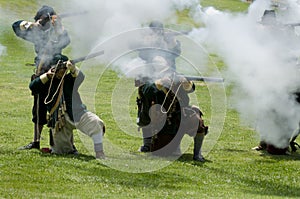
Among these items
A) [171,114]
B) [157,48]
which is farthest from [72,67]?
[171,114]

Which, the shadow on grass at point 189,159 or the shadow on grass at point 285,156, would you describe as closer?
the shadow on grass at point 189,159

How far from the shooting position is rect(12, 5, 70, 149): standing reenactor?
11266 mm

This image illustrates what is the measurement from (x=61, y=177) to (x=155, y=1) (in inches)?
218

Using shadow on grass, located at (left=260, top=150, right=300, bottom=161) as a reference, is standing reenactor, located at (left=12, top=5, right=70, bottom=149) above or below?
above

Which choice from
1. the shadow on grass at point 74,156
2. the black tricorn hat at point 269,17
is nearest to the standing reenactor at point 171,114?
the shadow on grass at point 74,156

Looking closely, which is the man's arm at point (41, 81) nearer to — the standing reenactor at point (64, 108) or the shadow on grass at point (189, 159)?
the standing reenactor at point (64, 108)

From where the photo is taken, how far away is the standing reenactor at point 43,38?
11266 millimetres

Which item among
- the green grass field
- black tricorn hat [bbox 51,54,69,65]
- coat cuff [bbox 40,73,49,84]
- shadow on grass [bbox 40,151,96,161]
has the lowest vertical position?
the green grass field

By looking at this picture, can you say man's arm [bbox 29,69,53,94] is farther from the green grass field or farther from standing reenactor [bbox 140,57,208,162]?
standing reenactor [bbox 140,57,208,162]

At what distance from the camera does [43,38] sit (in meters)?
11.4

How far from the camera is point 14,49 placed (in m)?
30.6

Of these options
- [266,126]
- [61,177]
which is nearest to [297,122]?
[266,126]

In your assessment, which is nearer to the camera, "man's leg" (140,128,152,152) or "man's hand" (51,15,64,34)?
"man's hand" (51,15,64,34)

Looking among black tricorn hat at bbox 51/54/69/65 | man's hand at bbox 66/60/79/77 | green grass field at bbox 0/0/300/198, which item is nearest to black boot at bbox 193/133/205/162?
green grass field at bbox 0/0/300/198
